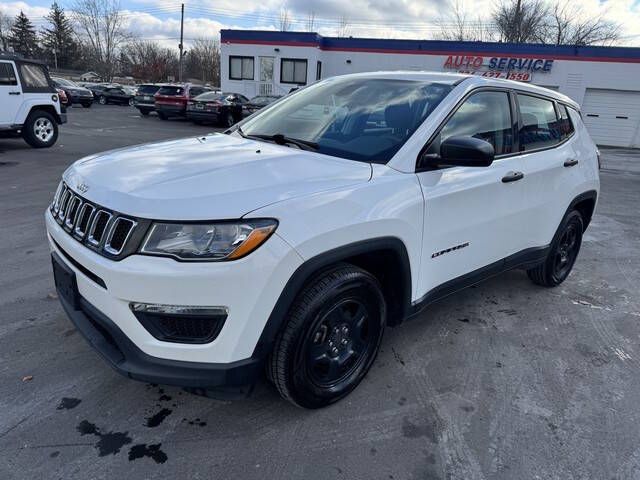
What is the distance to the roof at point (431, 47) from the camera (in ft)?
76.5

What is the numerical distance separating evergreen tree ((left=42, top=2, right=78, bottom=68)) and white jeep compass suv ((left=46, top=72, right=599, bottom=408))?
3447 inches

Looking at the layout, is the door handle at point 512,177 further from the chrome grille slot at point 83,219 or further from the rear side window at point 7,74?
the rear side window at point 7,74

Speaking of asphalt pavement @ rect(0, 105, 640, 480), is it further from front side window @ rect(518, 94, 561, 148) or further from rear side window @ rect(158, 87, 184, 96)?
rear side window @ rect(158, 87, 184, 96)

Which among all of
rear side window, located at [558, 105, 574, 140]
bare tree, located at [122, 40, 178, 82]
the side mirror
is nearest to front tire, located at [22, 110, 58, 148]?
rear side window, located at [558, 105, 574, 140]

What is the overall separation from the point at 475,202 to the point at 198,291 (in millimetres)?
1891

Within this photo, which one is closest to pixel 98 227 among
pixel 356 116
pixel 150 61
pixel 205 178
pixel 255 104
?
pixel 205 178

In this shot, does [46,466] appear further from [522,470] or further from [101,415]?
[522,470]

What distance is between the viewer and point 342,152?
281 centimetres

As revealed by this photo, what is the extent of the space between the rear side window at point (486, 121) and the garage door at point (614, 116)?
2390cm

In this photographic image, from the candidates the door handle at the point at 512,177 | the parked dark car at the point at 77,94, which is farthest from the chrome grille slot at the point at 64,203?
the parked dark car at the point at 77,94

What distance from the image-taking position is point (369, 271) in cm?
282

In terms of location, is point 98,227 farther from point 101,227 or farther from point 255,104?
point 255,104

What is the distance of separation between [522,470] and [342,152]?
6.18ft

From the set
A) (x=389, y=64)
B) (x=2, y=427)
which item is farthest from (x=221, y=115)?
(x=2, y=427)
